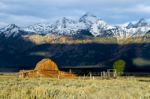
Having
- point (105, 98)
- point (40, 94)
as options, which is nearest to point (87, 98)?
point (105, 98)

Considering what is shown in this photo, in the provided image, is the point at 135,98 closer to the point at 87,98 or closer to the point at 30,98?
the point at 87,98

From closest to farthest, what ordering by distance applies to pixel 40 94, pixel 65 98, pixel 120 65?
pixel 65 98 < pixel 40 94 < pixel 120 65

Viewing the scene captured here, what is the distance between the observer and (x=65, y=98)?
816 inches

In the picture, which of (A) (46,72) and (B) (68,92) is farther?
(A) (46,72)

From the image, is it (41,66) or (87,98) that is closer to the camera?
(87,98)

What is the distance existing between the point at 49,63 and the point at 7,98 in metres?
96.9

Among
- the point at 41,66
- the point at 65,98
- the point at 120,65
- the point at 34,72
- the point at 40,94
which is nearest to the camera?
the point at 65,98

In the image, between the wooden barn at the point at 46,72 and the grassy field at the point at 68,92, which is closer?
the grassy field at the point at 68,92

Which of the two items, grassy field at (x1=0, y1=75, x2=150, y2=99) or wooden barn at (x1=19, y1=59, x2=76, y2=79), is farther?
wooden barn at (x1=19, y1=59, x2=76, y2=79)

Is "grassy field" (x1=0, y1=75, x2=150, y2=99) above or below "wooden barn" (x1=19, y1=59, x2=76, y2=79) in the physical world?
below

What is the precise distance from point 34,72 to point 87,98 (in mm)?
86029

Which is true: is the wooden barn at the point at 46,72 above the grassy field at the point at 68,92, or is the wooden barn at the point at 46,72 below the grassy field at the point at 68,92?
above

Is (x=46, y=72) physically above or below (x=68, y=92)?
above

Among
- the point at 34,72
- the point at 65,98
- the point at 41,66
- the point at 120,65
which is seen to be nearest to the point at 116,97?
the point at 65,98
